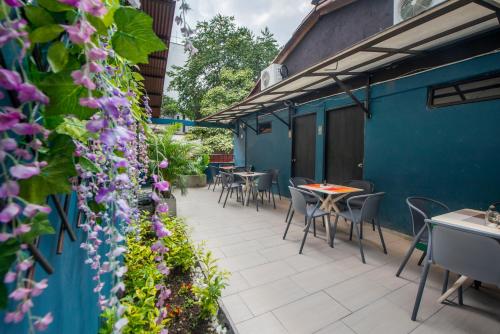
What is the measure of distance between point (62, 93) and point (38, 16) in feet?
0.45

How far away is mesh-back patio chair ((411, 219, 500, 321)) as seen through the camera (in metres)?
1.60

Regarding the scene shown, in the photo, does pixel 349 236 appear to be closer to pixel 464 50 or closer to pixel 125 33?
pixel 464 50

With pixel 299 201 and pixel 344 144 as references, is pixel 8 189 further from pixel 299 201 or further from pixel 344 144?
pixel 344 144

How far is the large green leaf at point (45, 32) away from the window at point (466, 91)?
420 cm

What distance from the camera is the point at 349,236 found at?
147 inches

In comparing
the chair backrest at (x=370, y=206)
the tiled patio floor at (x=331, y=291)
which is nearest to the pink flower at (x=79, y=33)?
the tiled patio floor at (x=331, y=291)

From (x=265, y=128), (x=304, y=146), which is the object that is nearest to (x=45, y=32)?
(x=304, y=146)

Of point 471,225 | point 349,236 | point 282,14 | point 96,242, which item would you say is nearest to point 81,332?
point 96,242

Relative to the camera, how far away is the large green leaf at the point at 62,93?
0.36m

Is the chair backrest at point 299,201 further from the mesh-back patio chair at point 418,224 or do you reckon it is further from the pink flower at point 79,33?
the pink flower at point 79,33

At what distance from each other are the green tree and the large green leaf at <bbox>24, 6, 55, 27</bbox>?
14.0 m

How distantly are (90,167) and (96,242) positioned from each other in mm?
307

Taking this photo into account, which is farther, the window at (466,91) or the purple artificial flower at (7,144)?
the window at (466,91)

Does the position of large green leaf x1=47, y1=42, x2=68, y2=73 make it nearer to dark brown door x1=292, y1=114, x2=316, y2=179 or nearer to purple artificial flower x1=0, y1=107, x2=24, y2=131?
purple artificial flower x1=0, y1=107, x2=24, y2=131
